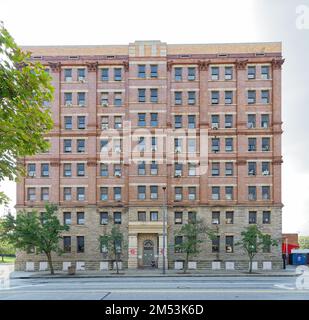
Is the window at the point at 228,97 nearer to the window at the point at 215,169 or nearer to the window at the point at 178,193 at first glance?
the window at the point at 215,169

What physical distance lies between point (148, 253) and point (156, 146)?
41.2 ft

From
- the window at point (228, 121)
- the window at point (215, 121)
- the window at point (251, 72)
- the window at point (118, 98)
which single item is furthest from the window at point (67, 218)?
the window at point (251, 72)

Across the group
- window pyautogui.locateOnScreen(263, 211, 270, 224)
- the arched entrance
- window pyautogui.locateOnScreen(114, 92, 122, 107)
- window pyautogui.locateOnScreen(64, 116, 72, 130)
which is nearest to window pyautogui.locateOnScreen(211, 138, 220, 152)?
window pyautogui.locateOnScreen(263, 211, 270, 224)

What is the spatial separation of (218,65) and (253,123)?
27.0 ft

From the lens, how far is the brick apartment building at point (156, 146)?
41469mm

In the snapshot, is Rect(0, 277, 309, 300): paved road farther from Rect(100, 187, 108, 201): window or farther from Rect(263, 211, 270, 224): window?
Rect(100, 187, 108, 201): window

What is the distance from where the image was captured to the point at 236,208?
137ft

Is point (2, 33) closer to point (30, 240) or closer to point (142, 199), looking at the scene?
point (30, 240)

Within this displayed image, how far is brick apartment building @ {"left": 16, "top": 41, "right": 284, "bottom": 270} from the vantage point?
41469mm

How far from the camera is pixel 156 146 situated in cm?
4203

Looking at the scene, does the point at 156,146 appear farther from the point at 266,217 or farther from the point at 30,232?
the point at 30,232

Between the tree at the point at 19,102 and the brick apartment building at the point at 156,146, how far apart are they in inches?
1415

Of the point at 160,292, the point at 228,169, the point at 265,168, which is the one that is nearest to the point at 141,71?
the point at 228,169
